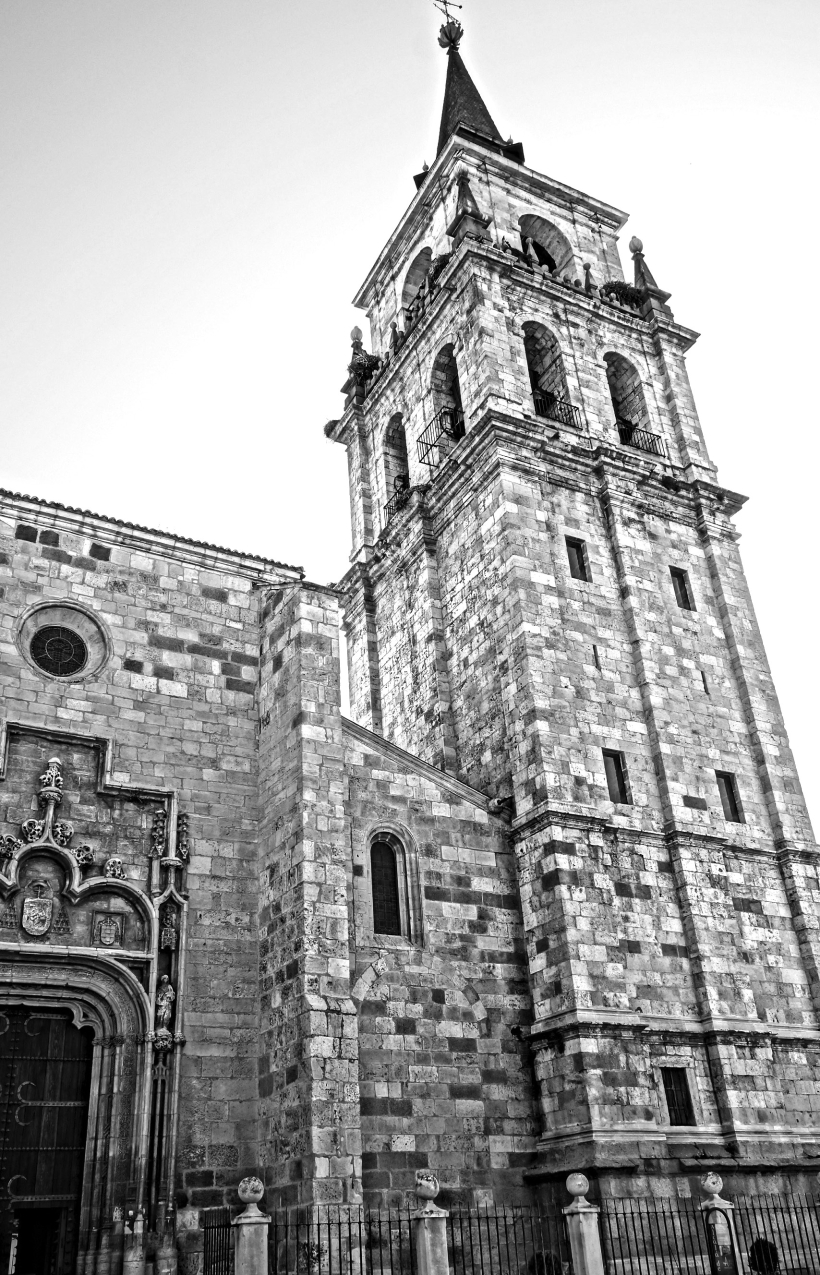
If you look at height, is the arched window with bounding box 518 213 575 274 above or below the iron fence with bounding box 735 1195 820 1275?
above

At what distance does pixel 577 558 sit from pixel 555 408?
475cm

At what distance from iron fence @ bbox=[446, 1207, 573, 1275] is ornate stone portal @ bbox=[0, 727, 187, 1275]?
14.4 ft

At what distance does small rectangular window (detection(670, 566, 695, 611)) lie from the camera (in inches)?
931

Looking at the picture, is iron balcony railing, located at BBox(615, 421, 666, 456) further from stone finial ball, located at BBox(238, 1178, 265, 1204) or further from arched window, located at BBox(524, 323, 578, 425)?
stone finial ball, located at BBox(238, 1178, 265, 1204)

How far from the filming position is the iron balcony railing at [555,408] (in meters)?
25.2

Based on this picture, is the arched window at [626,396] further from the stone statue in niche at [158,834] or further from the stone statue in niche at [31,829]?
the stone statue in niche at [31,829]

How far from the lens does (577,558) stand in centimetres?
2286

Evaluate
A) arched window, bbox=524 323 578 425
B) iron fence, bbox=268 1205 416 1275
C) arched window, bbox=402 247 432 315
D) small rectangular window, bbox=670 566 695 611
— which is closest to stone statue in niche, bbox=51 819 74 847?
iron fence, bbox=268 1205 416 1275

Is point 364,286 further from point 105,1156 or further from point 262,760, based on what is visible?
point 105,1156

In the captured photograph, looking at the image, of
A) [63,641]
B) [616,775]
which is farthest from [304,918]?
[616,775]

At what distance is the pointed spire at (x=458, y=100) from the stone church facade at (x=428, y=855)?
8.64 metres

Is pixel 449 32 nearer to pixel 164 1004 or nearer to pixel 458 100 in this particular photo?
pixel 458 100

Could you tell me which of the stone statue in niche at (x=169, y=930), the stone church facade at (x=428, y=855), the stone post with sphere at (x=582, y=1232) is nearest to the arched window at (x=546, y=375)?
the stone church facade at (x=428, y=855)

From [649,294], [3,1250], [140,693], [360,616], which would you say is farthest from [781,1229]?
[649,294]
